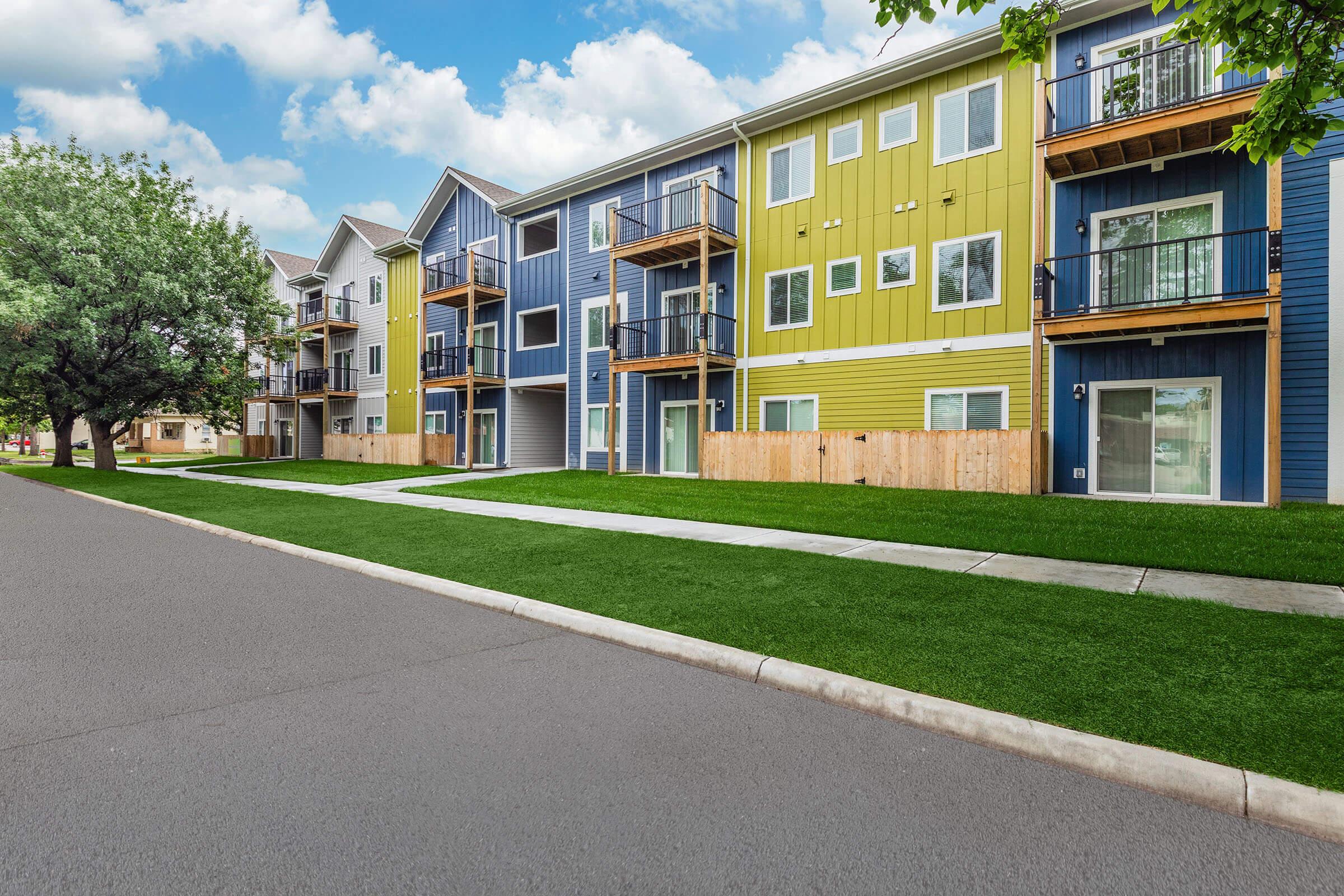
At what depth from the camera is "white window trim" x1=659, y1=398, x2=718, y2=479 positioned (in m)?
19.3

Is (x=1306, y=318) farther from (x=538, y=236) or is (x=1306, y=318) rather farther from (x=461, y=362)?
(x=461, y=362)

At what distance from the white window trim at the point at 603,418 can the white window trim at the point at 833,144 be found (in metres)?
9.28

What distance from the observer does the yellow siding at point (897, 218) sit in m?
14.4

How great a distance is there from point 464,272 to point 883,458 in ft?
60.0

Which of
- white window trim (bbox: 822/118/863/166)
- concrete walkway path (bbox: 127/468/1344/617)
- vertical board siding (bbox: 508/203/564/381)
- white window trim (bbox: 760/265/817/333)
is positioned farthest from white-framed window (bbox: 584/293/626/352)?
concrete walkway path (bbox: 127/468/1344/617)

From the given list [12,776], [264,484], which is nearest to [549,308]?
[264,484]

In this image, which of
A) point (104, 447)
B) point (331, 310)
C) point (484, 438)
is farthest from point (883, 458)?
point (331, 310)

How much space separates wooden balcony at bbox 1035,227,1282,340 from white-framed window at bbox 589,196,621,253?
13.4m

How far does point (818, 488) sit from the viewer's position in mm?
14031

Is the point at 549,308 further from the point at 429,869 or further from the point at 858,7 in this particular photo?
the point at 429,869

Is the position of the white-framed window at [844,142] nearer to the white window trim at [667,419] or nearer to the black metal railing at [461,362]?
the white window trim at [667,419]

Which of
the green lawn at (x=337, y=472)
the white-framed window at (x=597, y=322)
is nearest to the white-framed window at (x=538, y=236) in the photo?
the white-framed window at (x=597, y=322)

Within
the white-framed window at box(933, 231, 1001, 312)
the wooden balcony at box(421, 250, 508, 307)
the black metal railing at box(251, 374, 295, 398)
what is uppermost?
the wooden balcony at box(421, 250, 508, 307)

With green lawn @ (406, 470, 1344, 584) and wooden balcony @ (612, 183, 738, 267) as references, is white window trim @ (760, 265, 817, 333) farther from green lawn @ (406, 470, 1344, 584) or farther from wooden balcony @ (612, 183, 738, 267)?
green lawn @ (406, 470, 1344, 584)
